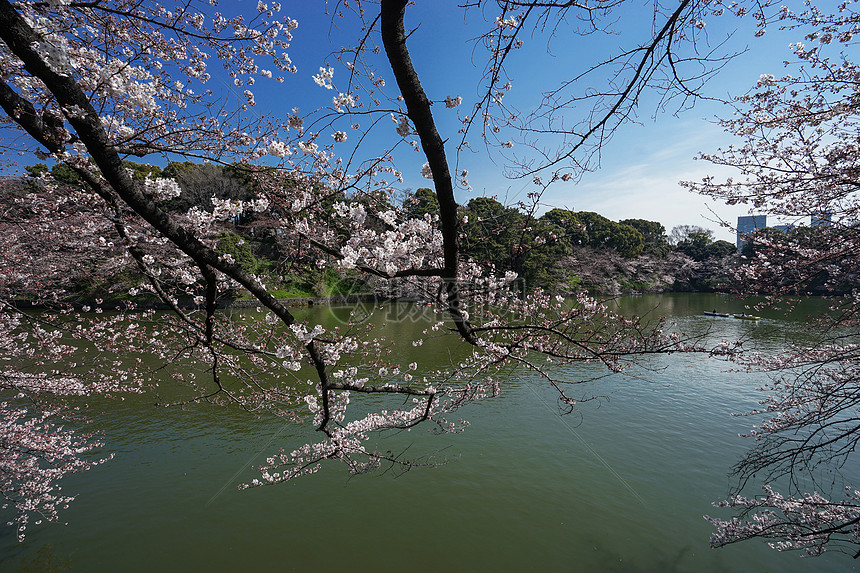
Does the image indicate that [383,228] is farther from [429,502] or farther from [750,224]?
[750,224]

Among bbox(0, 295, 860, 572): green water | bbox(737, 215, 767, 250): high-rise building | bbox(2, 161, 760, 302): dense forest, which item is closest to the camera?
bbox(2, 161, 760, 302): dense forest

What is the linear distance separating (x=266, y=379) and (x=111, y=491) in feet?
15.4

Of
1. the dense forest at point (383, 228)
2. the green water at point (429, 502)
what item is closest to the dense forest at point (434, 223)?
the dense forest at point (383, 228)

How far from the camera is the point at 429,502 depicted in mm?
5512

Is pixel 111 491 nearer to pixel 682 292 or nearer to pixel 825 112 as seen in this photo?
pixel 825 112

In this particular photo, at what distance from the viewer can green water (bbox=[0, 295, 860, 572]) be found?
177 inches

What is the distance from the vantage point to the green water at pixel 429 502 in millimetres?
4508

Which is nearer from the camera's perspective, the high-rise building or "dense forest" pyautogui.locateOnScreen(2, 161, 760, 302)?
"dense forest" pyautogui.locateOnScreen(2, 161, 760, 302)

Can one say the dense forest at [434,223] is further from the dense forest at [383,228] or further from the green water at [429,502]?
the green water at [429,502]

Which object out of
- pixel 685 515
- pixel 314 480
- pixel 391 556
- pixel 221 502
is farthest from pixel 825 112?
pixel 221 502

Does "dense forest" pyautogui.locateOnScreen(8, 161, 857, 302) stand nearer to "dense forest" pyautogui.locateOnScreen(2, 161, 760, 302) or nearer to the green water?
"dense forest" pyautogui.locateOnScreen(2, 161, 760, 302)

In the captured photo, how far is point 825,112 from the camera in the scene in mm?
3535

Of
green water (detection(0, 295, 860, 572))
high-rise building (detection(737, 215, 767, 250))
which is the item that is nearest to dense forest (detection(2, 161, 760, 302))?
high-rise building (detection(737, 215, 767, 250))

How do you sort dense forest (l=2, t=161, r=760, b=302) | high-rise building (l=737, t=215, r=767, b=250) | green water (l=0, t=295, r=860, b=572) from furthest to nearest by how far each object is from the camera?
high-rise building (l=737, t=215, r=767, b=250) → green water (l=0, t=295, r=860, b=572) → dense forest (l=2, t=161, r=760, b=302)
